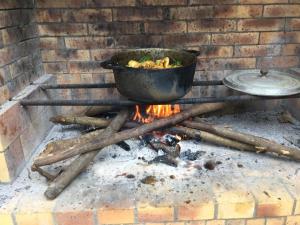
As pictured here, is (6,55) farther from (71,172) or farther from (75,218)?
(75,218)

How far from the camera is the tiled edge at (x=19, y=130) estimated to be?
161 centimetres

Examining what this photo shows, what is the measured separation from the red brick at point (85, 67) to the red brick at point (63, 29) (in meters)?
0.23

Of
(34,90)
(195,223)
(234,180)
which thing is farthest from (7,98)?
(234,180)

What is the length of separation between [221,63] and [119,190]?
51.9 inches

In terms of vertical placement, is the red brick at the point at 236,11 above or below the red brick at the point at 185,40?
above

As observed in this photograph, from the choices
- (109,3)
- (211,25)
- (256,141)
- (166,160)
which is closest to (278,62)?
(211,25)

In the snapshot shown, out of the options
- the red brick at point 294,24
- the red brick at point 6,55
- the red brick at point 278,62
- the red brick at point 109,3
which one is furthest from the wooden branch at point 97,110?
the red brick at point 294,24

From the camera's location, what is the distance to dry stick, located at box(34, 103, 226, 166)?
5.30ft

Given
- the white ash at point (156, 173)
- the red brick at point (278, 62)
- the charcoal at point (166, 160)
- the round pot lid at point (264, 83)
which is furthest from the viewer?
the red brick at point (278, 62)

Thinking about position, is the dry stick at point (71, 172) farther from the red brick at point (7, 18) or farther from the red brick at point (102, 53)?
the red brick at point (7, 18)

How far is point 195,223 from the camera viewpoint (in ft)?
4.92

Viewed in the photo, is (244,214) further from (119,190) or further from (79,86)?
(79,86)

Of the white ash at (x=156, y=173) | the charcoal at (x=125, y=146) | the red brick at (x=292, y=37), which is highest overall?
the red brick at (x=292, y=37)

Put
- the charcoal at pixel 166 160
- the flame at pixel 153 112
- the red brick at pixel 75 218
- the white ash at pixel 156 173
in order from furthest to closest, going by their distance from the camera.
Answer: the flame at pixel 153 112 < the charcoal at pixel 166 160 < the white ash at pixel 156 173 < the red brick at pixel 75 218
